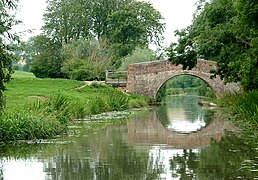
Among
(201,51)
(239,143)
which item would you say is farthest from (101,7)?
(239,143)

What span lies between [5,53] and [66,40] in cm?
5249

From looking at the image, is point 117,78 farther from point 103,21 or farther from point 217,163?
point 217,163

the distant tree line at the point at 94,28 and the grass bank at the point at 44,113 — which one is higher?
the distant tree line at the point at 94,28

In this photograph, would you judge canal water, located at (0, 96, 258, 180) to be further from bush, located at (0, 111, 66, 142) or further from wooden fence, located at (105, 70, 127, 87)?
wooden fence, located at (105, 70, 127, 87)

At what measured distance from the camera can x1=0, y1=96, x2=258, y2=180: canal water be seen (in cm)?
1072

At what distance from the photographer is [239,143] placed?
15492 millimetres

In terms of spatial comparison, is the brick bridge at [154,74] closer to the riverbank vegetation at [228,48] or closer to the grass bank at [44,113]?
the grass bank at [44,113]

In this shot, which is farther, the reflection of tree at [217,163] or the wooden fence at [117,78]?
the wooden fence at [117,78]

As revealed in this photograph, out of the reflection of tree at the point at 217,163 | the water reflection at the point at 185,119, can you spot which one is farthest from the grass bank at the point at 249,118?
the water reflection at the point at 185,119

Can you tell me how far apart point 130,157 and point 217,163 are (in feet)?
7.39

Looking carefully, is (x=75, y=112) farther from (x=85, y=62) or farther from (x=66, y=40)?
(x=66, y=40)

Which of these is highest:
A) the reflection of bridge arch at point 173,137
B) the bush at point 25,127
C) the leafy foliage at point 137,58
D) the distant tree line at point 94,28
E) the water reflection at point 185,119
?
the distant tree line at point 94,28

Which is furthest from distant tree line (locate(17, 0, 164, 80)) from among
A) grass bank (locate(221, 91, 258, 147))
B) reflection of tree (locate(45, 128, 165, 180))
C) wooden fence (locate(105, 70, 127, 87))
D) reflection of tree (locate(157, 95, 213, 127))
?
reflection of tree (locate(45, 128, 165, 180))

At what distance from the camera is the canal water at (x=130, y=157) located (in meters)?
10.7
